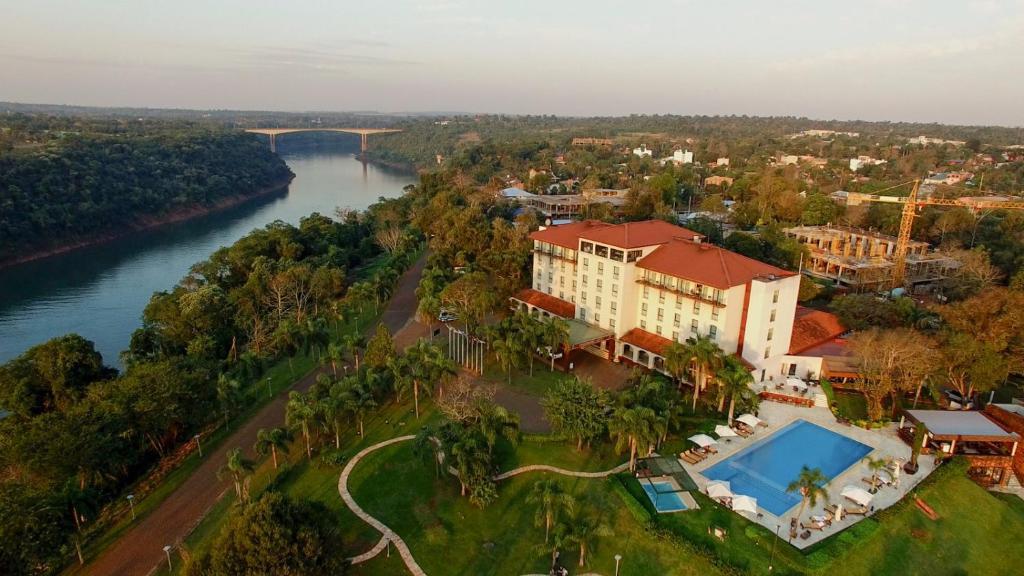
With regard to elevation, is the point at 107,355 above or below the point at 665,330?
below

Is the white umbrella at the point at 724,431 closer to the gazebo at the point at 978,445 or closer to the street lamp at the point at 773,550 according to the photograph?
the street lamp at the point at 773,550

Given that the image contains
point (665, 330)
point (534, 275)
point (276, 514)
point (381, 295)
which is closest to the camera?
point (276, 514)

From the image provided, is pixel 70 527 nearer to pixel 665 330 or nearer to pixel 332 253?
pixel 665 330

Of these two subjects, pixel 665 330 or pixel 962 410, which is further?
pixel 665 330

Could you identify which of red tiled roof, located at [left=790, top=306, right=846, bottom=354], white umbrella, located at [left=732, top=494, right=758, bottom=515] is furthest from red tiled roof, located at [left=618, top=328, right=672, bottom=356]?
white umbrella, located at [left=732, top=494, right=758, bottom=515]

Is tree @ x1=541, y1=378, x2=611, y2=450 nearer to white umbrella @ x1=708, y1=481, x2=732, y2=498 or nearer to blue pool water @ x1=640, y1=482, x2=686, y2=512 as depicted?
blue pool water @ x1=640, y1=482, x2=686, y2=512

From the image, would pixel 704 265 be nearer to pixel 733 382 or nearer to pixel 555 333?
pixel 733 382

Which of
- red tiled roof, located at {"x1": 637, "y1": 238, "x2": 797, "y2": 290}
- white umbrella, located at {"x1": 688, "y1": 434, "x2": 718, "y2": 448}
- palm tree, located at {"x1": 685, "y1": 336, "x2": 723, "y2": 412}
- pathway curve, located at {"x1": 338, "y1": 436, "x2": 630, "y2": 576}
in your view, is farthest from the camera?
red tiled roof, located at {"x1": 637, "y1": 238, "x2": 797, "y2": 290}

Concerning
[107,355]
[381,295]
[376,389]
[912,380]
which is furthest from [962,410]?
[107,355]
